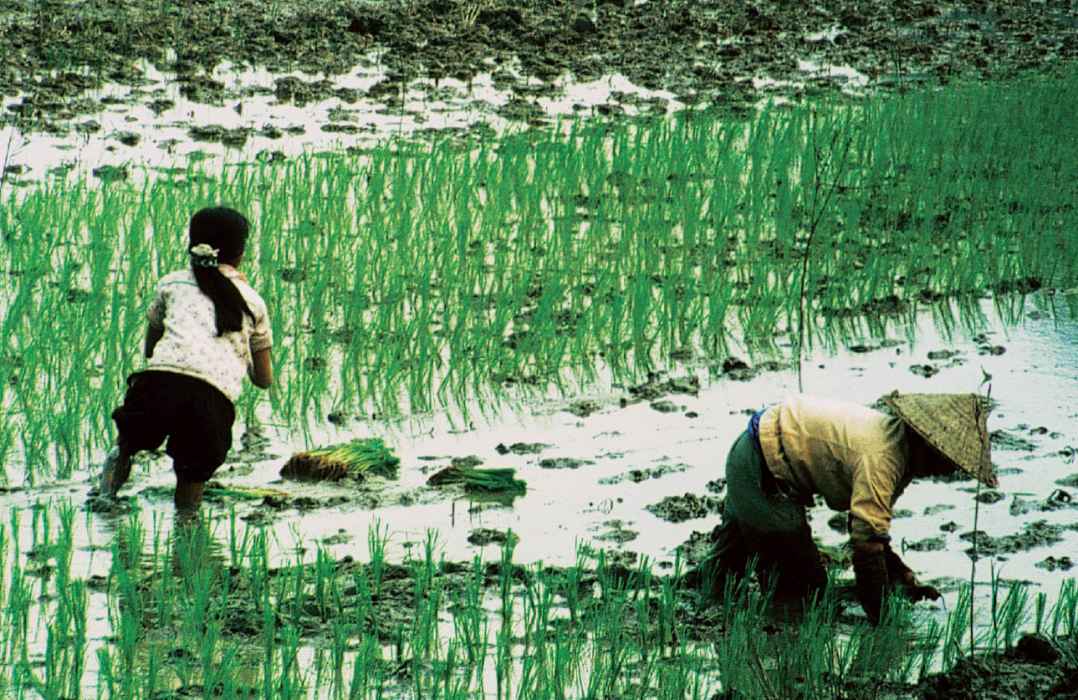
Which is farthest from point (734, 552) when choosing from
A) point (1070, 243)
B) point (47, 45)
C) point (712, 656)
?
point (47, 45)

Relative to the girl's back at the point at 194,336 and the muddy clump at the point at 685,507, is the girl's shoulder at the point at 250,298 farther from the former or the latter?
the muddy clump at the point at 685,507

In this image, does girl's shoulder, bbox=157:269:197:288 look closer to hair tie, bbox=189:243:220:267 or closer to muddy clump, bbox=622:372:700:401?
hair tie, bbox=189:243:220:267

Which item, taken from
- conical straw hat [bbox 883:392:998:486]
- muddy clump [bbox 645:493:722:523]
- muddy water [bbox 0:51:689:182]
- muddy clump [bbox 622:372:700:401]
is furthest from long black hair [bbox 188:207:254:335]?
muddy water [bbox 0:51:689:182]

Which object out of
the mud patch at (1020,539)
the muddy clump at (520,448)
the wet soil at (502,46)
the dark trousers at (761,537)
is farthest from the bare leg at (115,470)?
the wet soil at (502,46)

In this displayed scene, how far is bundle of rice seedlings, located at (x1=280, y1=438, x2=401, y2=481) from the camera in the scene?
419cm

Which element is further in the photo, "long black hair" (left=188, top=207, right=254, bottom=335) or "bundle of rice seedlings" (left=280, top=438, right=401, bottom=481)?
"bundle of rice seedlings" (left=280, top=438, right=401, bottom=481)

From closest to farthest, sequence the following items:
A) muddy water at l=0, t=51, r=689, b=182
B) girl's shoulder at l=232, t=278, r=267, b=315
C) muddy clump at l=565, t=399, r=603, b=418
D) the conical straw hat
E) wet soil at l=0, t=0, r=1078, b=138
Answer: the conical straw hat
girl's shoulder at l=232, t=278, r=267, b=315
muddy clump at l=565, t=399, r=603, b=418
muddy water at l=0, t=51, r=689, b=182
wet soil at l=0, t=0, r=1078, b=138

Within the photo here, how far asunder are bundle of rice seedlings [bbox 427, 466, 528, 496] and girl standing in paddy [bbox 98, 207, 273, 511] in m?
0.60

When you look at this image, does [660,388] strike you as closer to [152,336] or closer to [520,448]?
[520,448]

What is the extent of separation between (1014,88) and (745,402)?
5.92m

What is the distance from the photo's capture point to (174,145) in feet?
26.1

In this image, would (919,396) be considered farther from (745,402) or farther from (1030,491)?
(745,402)

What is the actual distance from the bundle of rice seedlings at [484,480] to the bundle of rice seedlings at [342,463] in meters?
0.15

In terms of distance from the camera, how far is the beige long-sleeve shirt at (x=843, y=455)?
3236mm
